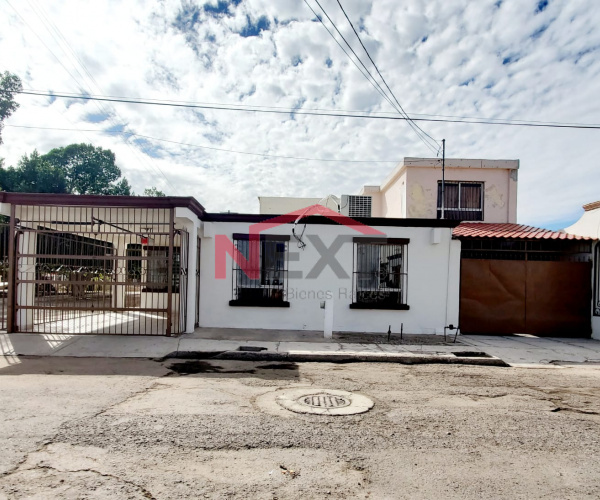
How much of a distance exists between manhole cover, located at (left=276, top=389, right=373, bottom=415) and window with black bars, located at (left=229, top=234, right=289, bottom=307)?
4.80 metres

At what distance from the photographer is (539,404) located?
5.14m

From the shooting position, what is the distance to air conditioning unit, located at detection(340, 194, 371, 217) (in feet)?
50.6

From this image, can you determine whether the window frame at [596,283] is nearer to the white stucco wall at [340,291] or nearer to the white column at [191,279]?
the white stucco wall at [340,291]

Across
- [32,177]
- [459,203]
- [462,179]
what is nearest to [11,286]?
[459,203]

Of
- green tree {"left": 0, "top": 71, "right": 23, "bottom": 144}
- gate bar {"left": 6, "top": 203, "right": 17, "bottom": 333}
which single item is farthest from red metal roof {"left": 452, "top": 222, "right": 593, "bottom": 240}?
green tree {"left": 0, "top": 71, "right": 23, "bottom": 144}

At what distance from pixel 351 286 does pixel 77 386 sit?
6.52 meters

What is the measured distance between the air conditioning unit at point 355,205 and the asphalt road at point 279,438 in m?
9.85

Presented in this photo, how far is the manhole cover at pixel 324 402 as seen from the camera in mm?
4641

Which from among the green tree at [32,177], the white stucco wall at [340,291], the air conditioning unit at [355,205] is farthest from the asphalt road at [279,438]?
the green tree at [32,177]

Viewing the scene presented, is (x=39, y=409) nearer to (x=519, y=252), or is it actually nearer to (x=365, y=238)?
(x=365, y=238)

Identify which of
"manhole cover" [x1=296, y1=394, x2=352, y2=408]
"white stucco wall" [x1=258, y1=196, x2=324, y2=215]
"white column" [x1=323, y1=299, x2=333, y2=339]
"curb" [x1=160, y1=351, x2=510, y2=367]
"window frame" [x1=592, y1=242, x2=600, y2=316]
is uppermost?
"white stucco wall" [x1=258, y1=196, x2=324, y2=215]

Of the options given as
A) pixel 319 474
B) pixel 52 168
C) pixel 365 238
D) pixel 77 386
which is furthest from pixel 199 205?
pixel 52 168

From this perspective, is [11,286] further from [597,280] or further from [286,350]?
[597,280]

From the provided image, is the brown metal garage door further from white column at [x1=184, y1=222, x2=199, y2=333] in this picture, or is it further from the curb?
white column at [x1=184, y1=222, x2=199, y2=333]
